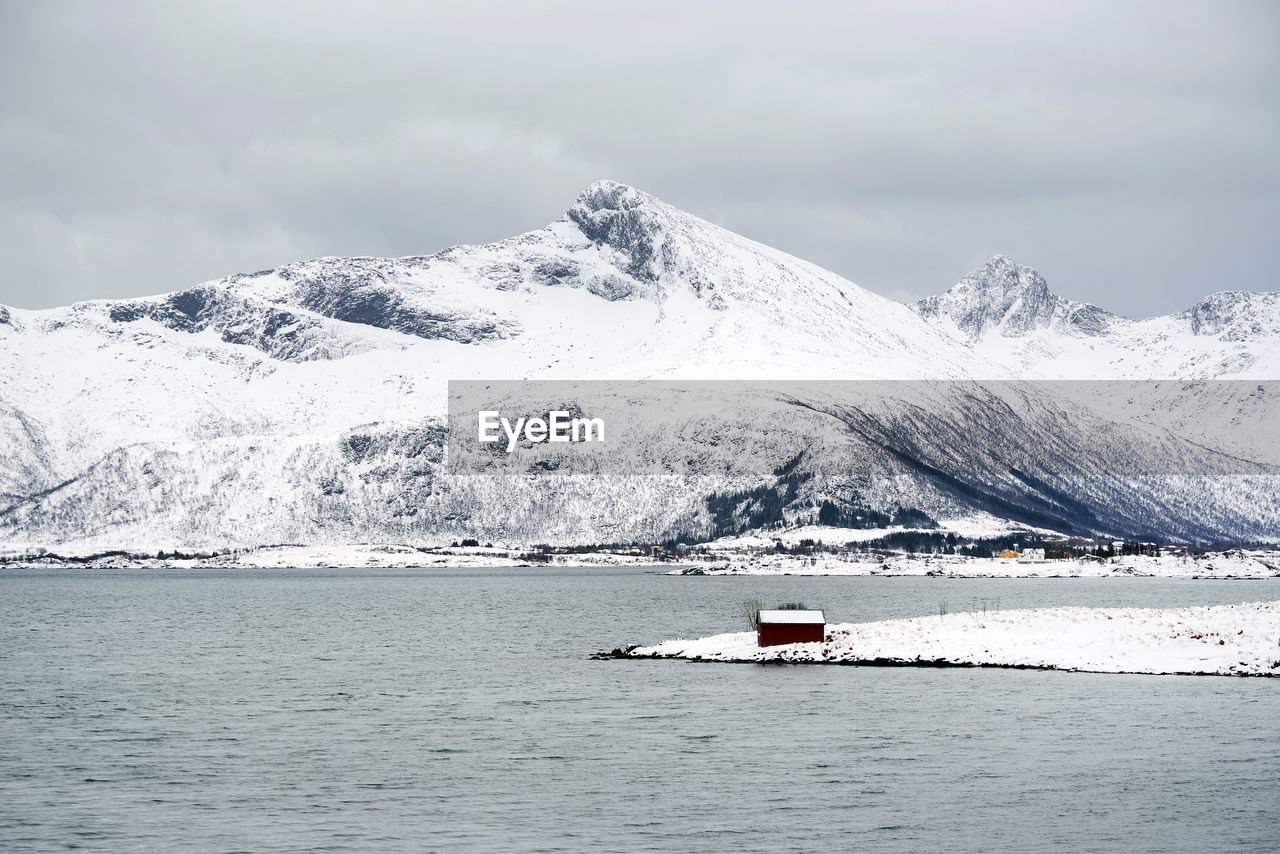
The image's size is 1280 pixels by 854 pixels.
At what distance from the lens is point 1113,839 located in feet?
153

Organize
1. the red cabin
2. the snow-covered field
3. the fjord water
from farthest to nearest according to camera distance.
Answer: the red cabin
the snow-covered field
the fjord water

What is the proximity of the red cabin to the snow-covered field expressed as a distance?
89cm

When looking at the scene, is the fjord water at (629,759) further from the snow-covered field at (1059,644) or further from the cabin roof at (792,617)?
the cabin roof at (792,617)

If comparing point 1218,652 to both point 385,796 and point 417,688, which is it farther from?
point 385,796

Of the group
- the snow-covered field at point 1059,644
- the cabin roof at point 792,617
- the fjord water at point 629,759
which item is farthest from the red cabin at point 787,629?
the fjord water at point 629,759

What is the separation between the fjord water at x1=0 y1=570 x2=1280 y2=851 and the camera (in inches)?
1901

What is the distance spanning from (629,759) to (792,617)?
45615 millimetres

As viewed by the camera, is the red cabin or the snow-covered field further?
the red cabin

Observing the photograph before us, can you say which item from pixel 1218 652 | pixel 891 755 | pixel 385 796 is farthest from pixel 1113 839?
pixel 1218 652

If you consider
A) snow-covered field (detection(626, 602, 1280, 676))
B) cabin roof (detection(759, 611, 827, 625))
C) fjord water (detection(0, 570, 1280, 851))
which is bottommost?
fjord water (detection(0, 570, 1280, 851))

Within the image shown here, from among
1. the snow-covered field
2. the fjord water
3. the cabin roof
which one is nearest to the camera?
the fjord water

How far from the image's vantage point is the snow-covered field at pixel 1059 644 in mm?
92500

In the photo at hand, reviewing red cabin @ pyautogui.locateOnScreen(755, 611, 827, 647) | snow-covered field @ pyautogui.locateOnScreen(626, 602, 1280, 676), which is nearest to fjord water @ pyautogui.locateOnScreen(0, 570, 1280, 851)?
snow-covered field @ pyautogui.locateOnScreen(626, 602, 1280, 676)

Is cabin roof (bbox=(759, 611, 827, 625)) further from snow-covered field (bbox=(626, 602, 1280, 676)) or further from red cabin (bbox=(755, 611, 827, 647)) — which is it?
snow-covered field (bbox=(626, 602, 1280, 676))
